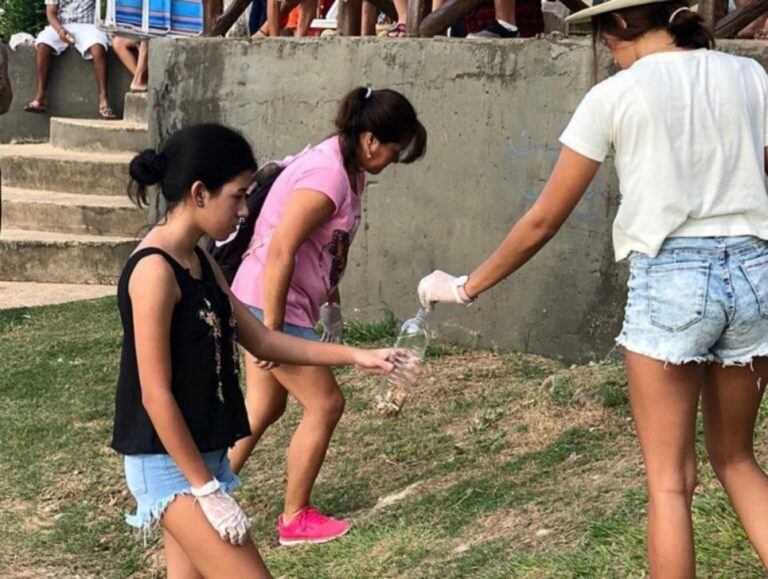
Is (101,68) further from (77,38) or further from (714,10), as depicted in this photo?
(714,10)

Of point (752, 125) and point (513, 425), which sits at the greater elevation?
point (752, 125)

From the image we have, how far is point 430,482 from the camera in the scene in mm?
5922

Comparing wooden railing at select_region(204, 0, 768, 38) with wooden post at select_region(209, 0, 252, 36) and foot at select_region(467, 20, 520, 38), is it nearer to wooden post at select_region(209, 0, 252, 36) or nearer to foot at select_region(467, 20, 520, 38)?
wooden post at select_region(209, 0, 252, 36)

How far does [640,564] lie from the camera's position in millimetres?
4352

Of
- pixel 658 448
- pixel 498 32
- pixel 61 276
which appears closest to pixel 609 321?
pixel 498 32

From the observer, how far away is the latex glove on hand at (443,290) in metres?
4.11

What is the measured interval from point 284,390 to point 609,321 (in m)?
2.50

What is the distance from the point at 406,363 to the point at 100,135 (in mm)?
9862

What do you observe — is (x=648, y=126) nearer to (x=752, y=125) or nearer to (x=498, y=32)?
(x=752, y=125)

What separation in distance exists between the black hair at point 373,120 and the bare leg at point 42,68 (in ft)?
32.6

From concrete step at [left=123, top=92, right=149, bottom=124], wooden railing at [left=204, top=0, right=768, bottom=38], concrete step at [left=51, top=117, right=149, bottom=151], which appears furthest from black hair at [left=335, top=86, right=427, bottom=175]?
concrete step at [left=123, top=92, right=149, bottom=124]

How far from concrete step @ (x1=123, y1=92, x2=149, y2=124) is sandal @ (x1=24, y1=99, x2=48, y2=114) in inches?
50.4

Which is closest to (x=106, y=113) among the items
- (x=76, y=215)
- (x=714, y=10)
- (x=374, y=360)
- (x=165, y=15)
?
(x=165, y=15)

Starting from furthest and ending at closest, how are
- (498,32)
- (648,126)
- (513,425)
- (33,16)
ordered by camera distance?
(33,16) < (498,32) < (513,425) < (648,126)
